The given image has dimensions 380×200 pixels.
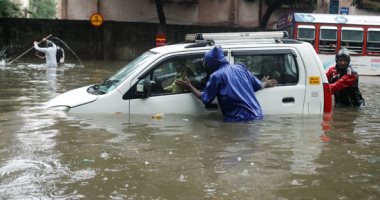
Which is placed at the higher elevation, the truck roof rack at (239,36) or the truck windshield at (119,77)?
the truck roof rack at (239,36)

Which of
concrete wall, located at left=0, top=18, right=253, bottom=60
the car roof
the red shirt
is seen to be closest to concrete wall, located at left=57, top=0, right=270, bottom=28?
concrete wall, located at left=0, top=18, right=253, bottom=60

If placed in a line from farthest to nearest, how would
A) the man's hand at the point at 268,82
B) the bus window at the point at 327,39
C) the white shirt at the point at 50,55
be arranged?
1. the bus window at the point at 327,39
2. the white shirt at the point at 50,55
3. the man's hand at the point at 268,82

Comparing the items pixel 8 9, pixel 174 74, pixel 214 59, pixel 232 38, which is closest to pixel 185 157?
pixel 214 59

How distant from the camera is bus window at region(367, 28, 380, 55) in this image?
75.7ft

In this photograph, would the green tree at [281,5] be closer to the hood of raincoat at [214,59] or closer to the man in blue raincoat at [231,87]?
the man in blue raincoat at [231,87]

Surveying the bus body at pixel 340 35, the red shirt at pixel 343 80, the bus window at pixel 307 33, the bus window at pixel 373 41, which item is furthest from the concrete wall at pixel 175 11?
the red shirt at pixel 343 80

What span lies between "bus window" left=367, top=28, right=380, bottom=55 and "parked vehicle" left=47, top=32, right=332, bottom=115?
16940mm

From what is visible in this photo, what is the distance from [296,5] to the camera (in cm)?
3131

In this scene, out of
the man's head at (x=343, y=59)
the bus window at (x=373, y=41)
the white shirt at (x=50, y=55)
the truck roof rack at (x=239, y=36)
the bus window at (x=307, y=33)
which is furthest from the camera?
the bus window at (x=373, y=41)

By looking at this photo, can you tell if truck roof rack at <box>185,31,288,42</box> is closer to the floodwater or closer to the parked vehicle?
the parked vehicle

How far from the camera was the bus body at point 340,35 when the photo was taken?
22734 mm

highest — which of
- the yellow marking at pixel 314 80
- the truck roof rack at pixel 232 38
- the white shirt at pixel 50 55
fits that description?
the truck roof rack at pixel 232 38

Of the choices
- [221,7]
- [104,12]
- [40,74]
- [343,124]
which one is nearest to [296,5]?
[221,7]

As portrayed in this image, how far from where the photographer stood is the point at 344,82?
29.2 feet
